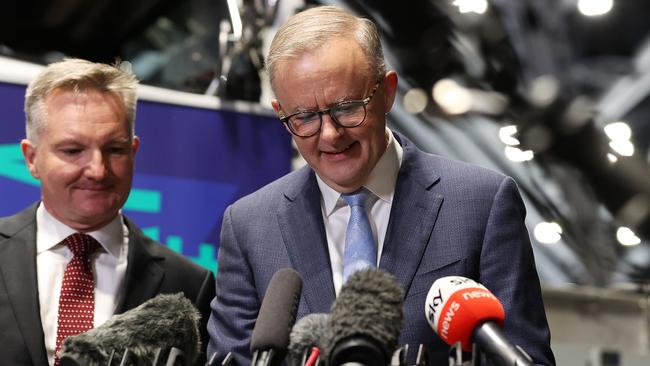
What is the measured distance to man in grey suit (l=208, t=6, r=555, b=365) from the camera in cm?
206

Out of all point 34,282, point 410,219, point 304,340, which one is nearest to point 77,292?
point 34,282

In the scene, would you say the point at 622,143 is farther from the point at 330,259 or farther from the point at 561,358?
the point at 330,259

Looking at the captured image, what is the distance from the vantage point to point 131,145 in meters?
2.88

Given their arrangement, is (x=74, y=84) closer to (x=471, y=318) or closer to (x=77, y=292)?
(x=77, y=292)

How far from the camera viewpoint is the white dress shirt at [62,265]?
2.73 meters

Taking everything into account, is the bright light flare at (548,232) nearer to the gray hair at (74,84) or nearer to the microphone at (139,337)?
the gray hair at (74,84)

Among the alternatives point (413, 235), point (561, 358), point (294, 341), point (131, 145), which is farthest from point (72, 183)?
point (561, 358)

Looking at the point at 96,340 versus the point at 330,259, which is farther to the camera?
the point at 330,259

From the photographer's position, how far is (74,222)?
2.85 m

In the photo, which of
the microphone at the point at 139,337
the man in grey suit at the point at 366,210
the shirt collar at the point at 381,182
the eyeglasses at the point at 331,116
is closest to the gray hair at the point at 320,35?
the man in grey suit at the point at 366,210

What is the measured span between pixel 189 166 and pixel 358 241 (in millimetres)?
1803

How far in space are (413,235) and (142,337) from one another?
75 centimetres

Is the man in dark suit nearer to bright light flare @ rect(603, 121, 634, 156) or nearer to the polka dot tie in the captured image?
the polka dot tie

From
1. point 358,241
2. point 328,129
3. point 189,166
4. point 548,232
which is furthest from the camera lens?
point 548,232
